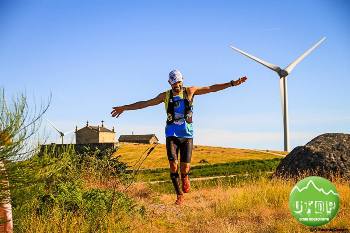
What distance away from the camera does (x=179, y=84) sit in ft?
24.8

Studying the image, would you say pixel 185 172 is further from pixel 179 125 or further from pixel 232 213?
pixel 232 213

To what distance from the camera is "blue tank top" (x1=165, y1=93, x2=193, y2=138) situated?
7.48 m

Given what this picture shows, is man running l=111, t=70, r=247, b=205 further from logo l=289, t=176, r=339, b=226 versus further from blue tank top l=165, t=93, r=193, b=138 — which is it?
logo l=289, t=176, r=339, b=226

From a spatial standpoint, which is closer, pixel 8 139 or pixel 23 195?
pixel 8 139

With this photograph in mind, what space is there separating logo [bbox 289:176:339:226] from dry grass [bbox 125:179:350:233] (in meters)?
1.02

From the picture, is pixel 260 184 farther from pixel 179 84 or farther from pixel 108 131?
pixel 108 131

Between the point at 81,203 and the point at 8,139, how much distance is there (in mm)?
2547

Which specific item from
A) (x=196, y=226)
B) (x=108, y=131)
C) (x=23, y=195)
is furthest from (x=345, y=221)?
(x=108, y=131)

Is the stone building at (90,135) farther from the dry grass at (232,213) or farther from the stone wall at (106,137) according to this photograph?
the dry grass at (232,213)

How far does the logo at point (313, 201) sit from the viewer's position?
18.2 ft

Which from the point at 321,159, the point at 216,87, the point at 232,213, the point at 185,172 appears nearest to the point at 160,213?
the point at 185,172

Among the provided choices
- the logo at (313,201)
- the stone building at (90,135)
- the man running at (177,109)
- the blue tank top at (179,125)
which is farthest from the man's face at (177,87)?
the stone building at (90,135)

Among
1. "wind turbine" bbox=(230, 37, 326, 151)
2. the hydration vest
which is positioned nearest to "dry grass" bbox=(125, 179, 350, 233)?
the hydration vest

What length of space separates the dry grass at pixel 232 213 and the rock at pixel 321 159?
106 inches
